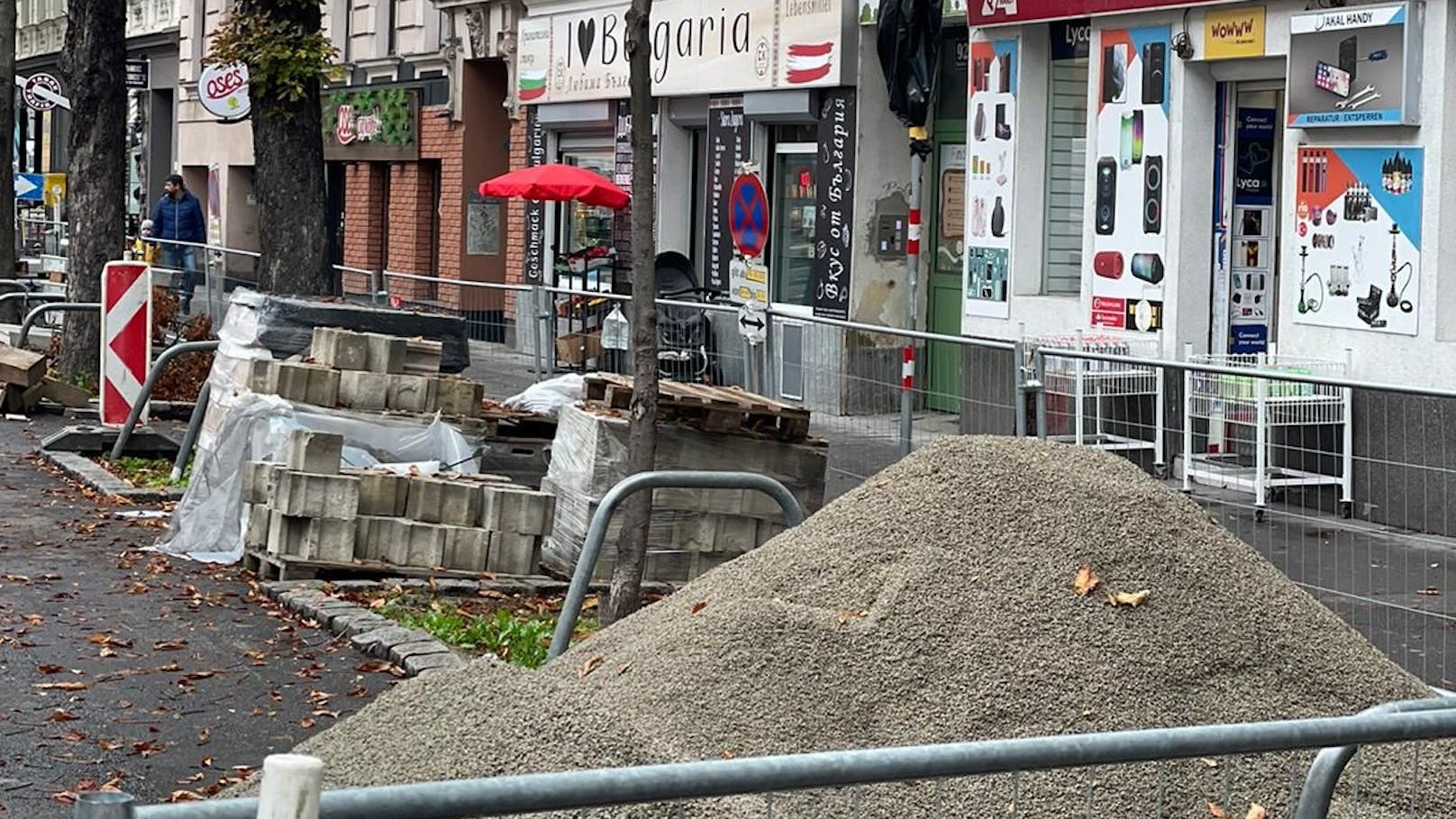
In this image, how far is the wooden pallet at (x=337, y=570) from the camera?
10508 millimetres

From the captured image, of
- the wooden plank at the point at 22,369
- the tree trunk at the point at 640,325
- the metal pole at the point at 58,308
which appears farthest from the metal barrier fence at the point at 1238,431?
the wooden plank at the point at 22,369

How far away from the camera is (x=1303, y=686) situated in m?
6.40

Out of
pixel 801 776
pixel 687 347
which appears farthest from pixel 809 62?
pixel 801 776

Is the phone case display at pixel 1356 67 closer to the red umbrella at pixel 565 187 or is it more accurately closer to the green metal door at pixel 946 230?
the green metal door at pixel 946 230

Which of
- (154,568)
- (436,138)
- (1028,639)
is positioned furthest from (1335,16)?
(436,138)

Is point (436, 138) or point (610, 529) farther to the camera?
point (436, 138)

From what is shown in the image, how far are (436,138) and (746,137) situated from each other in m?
8.86

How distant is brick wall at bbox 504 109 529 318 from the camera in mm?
27344

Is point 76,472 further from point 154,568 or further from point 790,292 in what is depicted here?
point 790,292

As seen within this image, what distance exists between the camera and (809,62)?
20344mm

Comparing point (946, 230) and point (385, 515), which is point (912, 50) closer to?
point (946, 230)

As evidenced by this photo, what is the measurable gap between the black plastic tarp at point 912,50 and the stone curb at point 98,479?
751cm

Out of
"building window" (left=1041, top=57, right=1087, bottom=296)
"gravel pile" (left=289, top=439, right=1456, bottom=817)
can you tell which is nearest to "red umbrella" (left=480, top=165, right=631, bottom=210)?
"building window" (left=1041, top=57, right=1087, bottom=296)

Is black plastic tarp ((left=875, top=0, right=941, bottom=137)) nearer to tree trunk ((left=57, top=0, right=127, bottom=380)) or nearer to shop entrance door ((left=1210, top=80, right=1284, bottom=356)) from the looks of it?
shop entrance door ((left=1210, top=80, right=1284, bottom=356))
